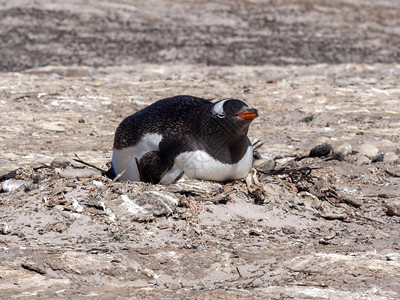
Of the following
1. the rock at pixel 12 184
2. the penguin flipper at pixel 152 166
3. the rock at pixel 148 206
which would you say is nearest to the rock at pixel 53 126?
the rock at pixel 12 184

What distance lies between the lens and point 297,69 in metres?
14.0

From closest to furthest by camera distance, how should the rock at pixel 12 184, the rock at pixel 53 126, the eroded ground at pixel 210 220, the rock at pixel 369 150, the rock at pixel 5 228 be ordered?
1. the eroded ground at pixel 210 220
2. the rock at pixel 5 228
3. the rock at pixel 12 184
4. the rock at pixel 369 150
5. the rock at pixel 53 126

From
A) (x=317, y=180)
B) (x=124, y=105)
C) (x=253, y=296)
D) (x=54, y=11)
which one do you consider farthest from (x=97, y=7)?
(x=253, y=296)

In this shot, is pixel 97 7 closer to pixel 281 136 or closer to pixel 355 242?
pixel 281 136

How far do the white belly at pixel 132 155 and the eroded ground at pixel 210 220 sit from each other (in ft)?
0.75

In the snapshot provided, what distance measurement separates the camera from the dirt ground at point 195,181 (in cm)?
496

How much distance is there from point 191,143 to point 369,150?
3149 mm

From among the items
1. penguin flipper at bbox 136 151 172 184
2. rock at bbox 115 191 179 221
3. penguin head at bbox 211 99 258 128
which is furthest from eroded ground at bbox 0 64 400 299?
penguin head at bbox 211 99 258 128

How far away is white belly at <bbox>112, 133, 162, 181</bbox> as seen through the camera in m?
6.25

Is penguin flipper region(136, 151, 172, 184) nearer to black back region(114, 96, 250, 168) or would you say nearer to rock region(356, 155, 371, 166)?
black back region(114, 96, 250, 168)

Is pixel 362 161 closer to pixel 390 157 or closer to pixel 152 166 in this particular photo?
pixel 390 157

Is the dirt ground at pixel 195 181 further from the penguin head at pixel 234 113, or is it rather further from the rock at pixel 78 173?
the penguin head at pixel 234 113

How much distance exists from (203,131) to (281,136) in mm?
3573

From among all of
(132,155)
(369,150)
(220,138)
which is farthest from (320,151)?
(132,155)
